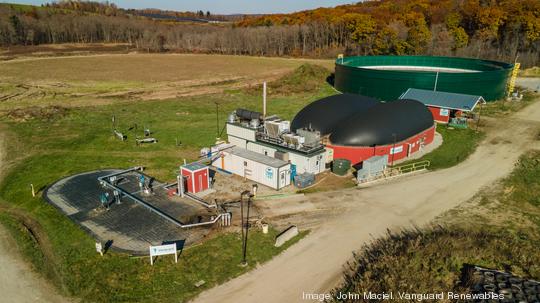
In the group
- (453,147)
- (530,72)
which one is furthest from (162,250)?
(530,72)

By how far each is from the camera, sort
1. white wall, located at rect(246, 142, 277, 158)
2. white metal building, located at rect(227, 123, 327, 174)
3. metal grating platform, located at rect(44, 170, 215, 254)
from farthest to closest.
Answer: white wall, located at rect(246, 142, 277, 158)
white metal building, located at rect(227, 123, 327, 174)
metal grating platform, located at rect(44, 170, 215, 254)

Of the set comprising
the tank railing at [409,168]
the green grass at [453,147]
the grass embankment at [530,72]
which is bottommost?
the tank railing at [409,168]

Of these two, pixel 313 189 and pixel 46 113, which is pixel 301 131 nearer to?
pixel 313 189

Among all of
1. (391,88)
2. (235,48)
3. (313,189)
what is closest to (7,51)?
(235,48)

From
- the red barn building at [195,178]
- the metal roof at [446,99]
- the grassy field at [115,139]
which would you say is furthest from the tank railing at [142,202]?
the metal roof at [446,99]

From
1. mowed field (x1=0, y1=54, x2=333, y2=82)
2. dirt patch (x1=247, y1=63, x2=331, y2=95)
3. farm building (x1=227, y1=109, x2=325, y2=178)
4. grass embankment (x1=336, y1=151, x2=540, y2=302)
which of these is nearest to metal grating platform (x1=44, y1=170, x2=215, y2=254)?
farm building (x1=227, y1=109, x2=325, y2=178)

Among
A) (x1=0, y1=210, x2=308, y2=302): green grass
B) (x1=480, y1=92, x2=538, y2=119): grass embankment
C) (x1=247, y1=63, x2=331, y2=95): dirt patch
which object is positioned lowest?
(x1=0, y1=210, x2=308, y2=302): green grass

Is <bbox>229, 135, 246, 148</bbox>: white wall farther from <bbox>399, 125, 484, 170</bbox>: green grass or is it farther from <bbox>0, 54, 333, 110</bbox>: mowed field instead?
<bbox>0, 54, 333, 110</bbox>: mowed field

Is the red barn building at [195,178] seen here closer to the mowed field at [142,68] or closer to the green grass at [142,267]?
the green grass at [142,267]
